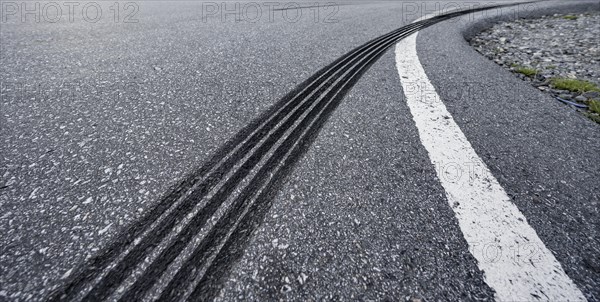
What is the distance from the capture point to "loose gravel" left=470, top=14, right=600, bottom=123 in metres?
2.65

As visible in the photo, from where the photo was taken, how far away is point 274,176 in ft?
4.83

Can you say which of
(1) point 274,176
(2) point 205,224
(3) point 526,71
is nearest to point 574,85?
(3) point 526,71

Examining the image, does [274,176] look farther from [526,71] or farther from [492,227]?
[526,71]

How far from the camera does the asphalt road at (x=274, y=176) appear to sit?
1.03m

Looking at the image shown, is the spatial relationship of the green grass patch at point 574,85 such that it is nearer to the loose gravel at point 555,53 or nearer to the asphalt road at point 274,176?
the loose gravel at point 555,53

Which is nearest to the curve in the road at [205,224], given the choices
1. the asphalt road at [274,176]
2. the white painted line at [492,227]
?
the asphalt road at [274,176]

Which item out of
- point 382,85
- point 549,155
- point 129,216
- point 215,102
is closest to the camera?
point 129,216

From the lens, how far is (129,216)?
123 centimetres

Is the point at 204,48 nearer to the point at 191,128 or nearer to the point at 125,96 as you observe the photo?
the point at 125,96

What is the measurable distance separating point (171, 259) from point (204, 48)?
9.06 ft

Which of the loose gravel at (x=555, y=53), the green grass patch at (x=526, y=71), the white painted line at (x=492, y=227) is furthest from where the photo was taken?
the green grass patch at (x=526, y=71)

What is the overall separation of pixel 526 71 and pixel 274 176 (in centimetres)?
331

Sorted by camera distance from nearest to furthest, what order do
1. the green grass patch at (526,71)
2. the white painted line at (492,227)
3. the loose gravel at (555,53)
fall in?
the white painted line at (492,227) → the loose gravel at (555,53) → the green grass patch at (526,71)

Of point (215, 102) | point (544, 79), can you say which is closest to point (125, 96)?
point (215, 102)
